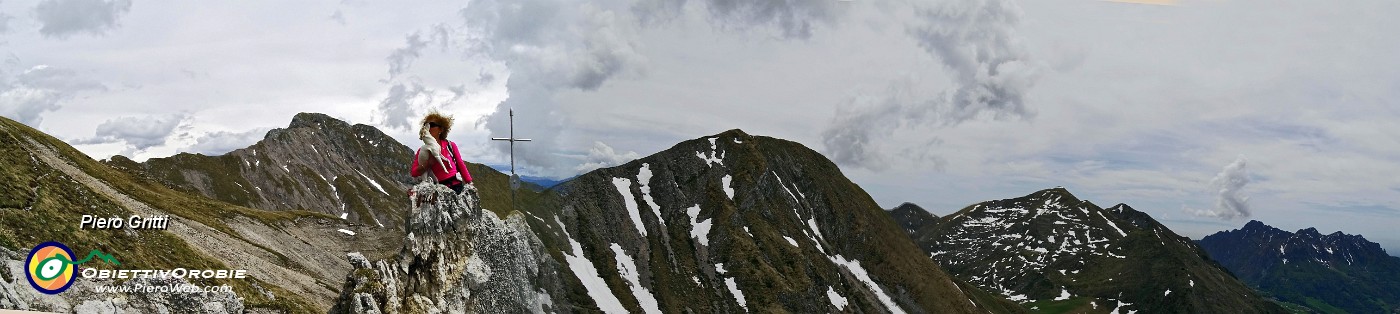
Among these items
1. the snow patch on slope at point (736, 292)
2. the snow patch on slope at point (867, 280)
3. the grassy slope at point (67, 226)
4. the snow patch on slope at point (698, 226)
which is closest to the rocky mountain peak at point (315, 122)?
the snow patch on slope at point (698, 226)

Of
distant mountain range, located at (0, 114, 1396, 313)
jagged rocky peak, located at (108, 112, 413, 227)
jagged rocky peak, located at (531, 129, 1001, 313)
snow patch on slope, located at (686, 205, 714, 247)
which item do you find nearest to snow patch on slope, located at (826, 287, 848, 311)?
jagged rocky peak, located at (531, 129, 1001, 313)

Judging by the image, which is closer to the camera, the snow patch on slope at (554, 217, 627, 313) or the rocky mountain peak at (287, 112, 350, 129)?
the snow patch on slope at (554, 217, 627, 313)

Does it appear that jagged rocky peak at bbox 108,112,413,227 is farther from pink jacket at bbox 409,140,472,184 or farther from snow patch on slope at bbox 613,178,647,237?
pink jacket at bbox 409,140,472,184

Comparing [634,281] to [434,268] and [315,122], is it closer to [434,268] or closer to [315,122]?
[434,268]

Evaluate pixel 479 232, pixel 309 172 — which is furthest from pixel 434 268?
pixel 309 172

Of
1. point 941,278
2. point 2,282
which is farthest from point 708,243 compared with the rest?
point 2,282
